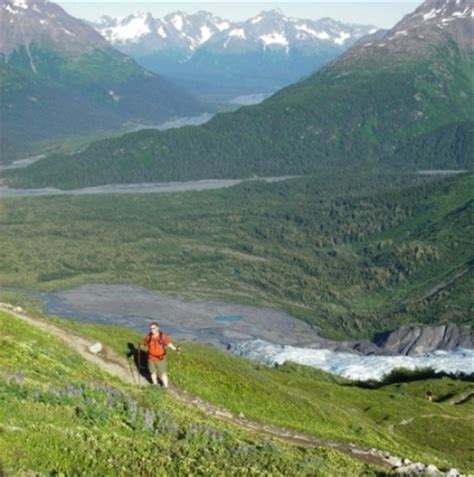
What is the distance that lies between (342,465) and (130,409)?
1000 centimetres

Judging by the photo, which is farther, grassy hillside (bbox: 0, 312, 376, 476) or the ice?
the ice

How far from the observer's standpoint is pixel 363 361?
573 ft

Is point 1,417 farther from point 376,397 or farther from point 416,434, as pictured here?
point 376,397

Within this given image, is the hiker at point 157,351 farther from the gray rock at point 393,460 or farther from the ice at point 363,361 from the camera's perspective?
the ice at point 363,361

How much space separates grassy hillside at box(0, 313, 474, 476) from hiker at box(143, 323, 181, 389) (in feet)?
11.1

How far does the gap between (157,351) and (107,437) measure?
2027 cm

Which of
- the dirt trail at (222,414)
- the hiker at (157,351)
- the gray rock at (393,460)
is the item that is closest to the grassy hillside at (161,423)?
the dirt trail at (222,414)

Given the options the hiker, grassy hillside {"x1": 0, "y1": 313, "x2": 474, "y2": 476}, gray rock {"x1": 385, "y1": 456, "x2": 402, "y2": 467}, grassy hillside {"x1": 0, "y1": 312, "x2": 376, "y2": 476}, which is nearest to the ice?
grassy hillside {"x1": 0, "y1": 313, "x2": 474, "y2": 476}

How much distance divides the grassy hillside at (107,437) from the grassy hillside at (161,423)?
0.06 metres

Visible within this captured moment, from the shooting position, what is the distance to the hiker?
47.3 metres

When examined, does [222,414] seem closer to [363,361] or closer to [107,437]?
[107,437]

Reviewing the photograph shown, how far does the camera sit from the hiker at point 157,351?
47312mm

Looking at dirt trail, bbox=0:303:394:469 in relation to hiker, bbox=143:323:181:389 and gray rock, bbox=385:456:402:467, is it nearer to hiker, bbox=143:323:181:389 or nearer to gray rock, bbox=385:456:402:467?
gray rock, bbox=385:456:402:467

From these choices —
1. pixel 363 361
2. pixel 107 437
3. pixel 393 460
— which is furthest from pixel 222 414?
pixel 363 361
